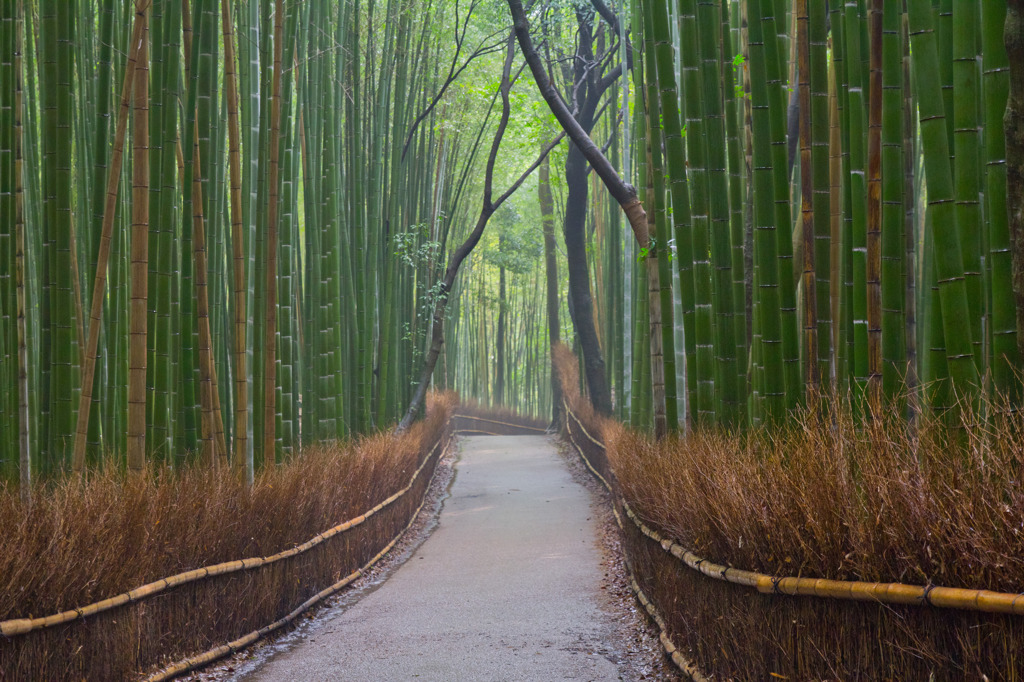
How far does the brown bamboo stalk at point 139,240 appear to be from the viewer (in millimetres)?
2852

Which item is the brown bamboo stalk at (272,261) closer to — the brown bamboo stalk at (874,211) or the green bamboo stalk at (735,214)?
the green bamboo stalk at (735,214)

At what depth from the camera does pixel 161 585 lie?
264 cm

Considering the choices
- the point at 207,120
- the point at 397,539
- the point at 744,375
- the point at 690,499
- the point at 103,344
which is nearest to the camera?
the point at 690,499

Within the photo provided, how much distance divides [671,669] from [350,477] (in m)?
2.16

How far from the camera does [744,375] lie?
3.30 metres

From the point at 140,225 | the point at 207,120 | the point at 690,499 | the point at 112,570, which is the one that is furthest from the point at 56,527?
the point at 207,120

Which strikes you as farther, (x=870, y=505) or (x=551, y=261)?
(x=551, y=261)

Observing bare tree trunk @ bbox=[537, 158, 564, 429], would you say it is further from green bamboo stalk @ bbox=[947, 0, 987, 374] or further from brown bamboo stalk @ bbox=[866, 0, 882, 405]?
green bamboo stalk @ bbox=[947, 0, 987, 374]

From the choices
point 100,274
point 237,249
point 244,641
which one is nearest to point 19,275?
point 100,274

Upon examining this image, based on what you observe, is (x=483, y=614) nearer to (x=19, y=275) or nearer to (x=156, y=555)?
(x=156, y=555)

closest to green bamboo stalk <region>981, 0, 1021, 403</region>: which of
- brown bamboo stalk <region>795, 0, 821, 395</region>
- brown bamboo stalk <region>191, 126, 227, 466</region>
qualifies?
brown bamboo stalk <region>795, 0, 821, 395</region>

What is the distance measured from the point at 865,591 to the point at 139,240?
2.30 meters

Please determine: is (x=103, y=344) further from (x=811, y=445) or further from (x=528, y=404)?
(x=528, y=404)

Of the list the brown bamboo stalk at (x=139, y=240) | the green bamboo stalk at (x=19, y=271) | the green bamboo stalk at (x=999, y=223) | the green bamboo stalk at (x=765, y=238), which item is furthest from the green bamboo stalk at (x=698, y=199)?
the green bamboo stalk at (x=19, y=271)
